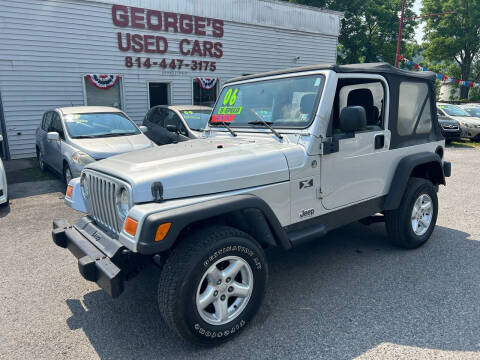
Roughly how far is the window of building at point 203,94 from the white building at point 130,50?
38 millimetres

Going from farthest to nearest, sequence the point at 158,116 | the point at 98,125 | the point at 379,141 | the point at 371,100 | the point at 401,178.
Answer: the point at 158,116, the point at 98,125, the point at 401,178, the point at 371,100, the point at 379,141

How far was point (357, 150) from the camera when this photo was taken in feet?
11.8

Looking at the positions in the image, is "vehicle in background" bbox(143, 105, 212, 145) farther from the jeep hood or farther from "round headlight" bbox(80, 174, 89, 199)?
the jeep hood

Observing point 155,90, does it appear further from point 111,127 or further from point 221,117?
point 221,117

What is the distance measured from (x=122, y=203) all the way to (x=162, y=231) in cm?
54

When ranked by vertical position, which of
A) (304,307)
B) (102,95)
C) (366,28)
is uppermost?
(366,28)

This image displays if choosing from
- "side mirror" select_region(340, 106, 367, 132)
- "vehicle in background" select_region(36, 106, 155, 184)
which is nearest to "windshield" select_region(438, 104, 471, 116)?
"vehicle in background" select_region(36, 106, 155, 184)

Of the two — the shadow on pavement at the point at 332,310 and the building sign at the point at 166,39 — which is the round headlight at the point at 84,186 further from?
the building sign at the point at 166,39

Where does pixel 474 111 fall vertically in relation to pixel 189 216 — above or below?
below

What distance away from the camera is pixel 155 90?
44.1ft

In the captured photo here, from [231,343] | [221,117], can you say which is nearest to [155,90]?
[221,117]

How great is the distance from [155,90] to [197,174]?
1155 centimetres

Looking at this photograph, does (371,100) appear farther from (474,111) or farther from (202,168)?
(474,111)

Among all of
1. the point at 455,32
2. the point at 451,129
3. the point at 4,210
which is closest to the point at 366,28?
the point at 455,32
